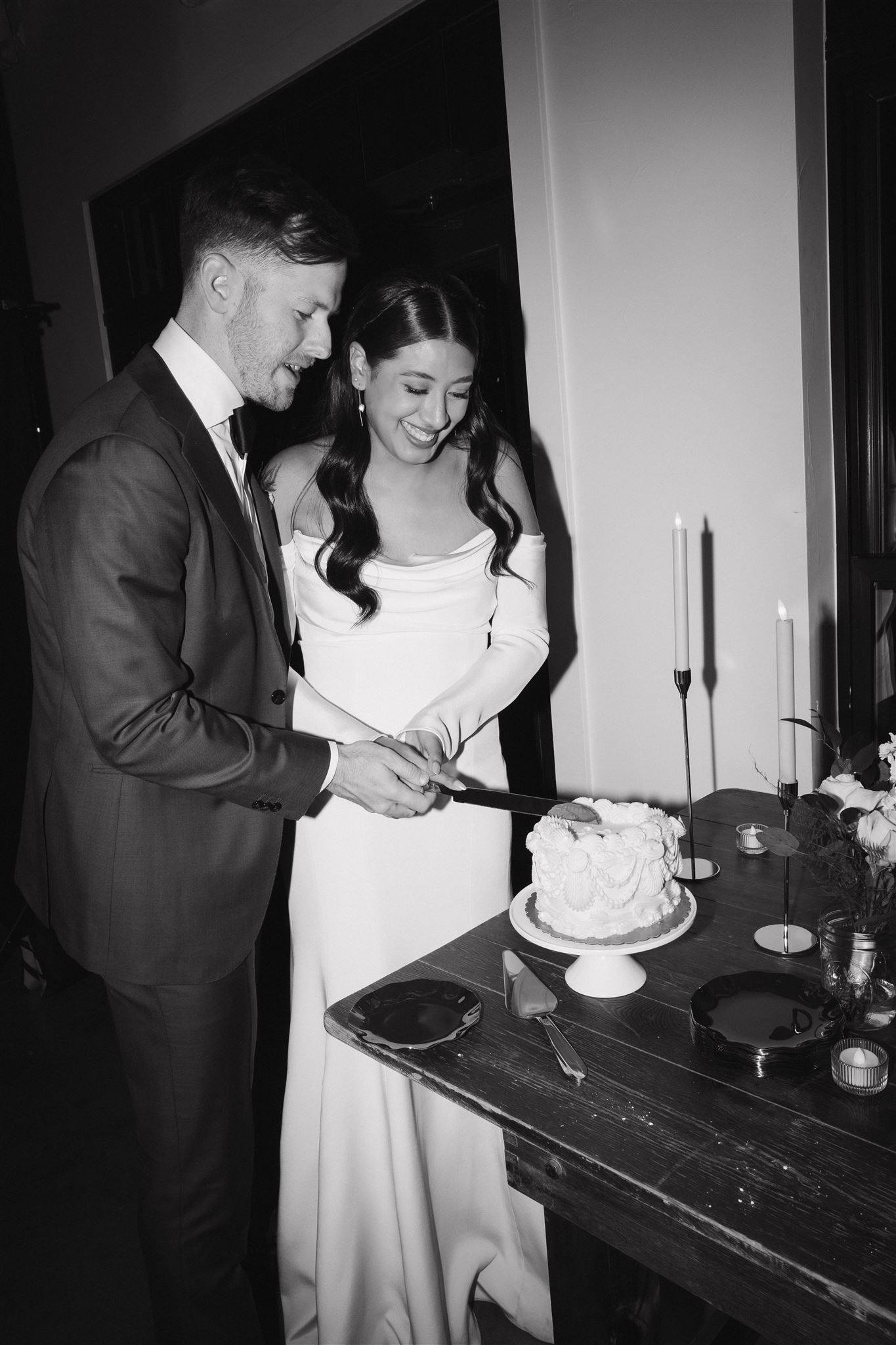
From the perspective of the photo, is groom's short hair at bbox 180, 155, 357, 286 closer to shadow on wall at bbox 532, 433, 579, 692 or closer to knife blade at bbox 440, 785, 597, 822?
knife blade at bbox 440, 785, 597, 822

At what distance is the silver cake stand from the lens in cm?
125

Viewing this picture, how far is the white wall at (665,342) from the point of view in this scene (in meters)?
2.15

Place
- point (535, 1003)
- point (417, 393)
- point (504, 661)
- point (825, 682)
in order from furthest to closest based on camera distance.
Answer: point (825, 682) → point (504, 661) → point (417, 393) → point (535, 1003)

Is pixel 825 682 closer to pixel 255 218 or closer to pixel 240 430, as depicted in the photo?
pixel 240 430

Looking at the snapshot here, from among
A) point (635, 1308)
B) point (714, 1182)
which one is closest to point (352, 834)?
point (635, 1308)

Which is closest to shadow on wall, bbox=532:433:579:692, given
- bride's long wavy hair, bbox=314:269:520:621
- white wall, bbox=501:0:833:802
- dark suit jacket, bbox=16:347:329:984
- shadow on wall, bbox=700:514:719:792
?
white wall, bbox=501:0:833:802

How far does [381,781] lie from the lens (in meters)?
1.59

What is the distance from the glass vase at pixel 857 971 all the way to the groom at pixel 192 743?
0.65 m

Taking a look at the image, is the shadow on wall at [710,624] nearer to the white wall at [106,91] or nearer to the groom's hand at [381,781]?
the groom's hand at [381,781]

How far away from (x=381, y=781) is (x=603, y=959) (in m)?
0.46

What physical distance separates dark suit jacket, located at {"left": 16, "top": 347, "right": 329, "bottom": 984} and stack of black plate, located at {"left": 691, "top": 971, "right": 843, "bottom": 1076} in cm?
67

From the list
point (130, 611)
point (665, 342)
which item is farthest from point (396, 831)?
point (665, 342)

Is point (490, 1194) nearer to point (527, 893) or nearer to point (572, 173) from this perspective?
point (527, 893)

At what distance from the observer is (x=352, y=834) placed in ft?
6.06
